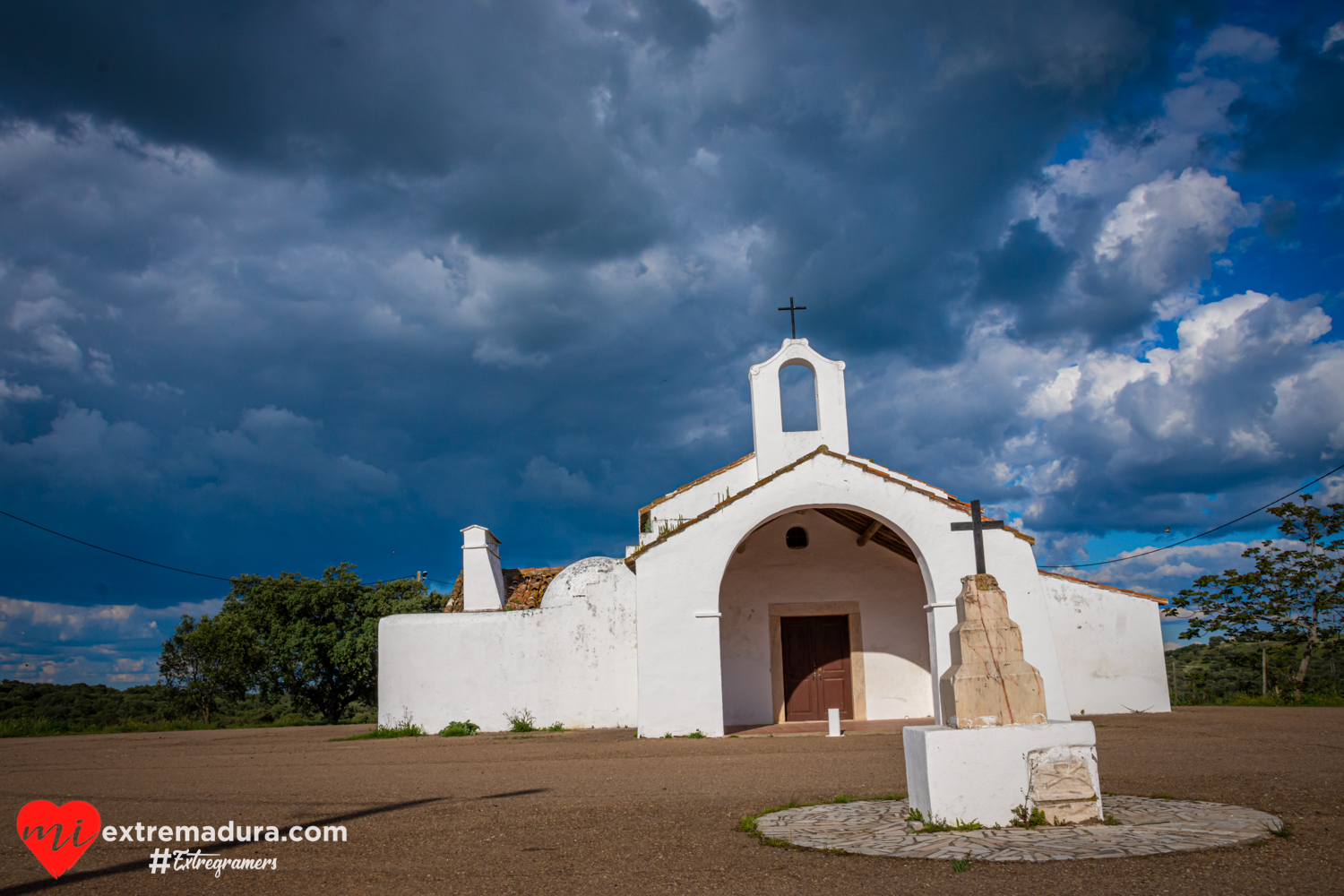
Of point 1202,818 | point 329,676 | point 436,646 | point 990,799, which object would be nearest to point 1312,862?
point 1202,818

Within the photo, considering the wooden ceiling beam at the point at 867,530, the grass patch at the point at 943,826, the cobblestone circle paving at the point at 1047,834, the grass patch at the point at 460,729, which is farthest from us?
the grass patch at the point at 460,729

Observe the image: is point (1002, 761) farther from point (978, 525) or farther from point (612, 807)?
point (612, 807)

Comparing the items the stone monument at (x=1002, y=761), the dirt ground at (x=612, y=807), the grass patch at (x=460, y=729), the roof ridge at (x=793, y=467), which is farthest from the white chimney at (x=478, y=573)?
the stone monument at (x=1002, y=761)

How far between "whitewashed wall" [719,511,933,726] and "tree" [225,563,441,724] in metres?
12.1

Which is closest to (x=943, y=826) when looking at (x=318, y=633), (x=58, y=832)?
(x=58, y=832)

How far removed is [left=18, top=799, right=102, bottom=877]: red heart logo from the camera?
4.73 metres

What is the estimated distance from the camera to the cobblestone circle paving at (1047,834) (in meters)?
4.20

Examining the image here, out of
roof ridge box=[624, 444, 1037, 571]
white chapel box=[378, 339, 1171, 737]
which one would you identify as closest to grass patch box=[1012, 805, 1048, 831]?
roof ridge box=[624, 444, 1037, 571]

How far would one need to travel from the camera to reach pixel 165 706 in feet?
87.0

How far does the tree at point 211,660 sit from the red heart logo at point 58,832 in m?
18.4

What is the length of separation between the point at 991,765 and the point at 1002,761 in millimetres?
72
